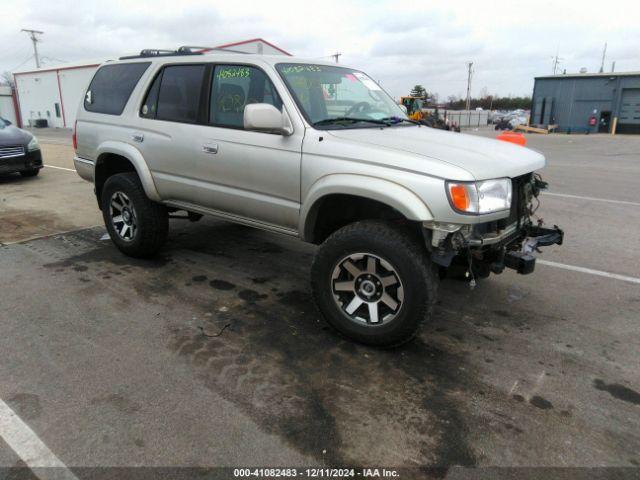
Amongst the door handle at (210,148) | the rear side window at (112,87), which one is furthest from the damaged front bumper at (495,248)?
the rear side window at (112,87)

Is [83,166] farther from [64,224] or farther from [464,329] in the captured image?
[464,329]

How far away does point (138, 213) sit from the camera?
473 centimetres

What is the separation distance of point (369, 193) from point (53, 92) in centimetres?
4949

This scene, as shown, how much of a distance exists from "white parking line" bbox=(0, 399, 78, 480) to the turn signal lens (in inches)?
95.8

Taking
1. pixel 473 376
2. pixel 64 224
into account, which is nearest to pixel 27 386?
pixel 473 376

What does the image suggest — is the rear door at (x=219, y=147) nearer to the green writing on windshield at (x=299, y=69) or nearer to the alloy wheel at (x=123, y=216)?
the green writing on windshield at (x=299, y=69)

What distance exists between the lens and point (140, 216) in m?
4.72

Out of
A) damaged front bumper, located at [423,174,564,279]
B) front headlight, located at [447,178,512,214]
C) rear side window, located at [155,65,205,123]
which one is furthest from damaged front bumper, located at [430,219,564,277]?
rear side window, located at [155,65,205,123]

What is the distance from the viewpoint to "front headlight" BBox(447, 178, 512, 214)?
286 centimetres

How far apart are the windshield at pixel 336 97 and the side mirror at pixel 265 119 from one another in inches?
7.9

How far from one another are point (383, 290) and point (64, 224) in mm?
5223

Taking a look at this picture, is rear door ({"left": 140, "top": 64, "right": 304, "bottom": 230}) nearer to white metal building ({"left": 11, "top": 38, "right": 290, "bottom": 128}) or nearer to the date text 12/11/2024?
the date text 12/11/2024

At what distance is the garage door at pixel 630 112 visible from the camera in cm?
3181

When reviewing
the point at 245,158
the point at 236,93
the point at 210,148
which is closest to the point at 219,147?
the point at 210,148
